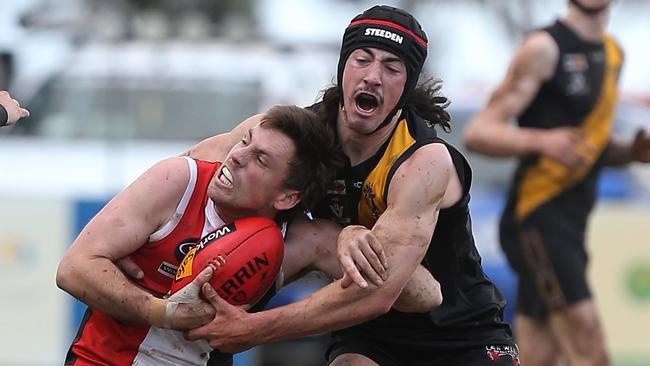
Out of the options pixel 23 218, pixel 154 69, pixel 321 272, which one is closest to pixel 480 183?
pixel 154 69

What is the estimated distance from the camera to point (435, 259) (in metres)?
5.17

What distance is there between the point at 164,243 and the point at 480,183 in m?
6.08

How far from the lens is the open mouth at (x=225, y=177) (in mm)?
4734

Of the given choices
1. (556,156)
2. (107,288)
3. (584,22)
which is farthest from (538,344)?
(107,288)

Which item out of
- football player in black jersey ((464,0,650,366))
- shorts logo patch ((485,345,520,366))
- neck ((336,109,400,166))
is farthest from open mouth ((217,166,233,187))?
football player in black jersey ((464,0,650,366))

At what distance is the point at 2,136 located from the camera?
10797 mm

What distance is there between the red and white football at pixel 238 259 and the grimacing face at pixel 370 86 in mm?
477

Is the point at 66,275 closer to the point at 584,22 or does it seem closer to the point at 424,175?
A: the point at 424,175

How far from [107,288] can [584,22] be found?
398 cm

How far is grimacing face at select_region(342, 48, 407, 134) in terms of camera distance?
4.85 m

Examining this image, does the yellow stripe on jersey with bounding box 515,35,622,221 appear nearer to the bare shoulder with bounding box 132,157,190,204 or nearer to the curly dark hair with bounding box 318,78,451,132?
the curly dark hair with bounding box 318,78,451,132

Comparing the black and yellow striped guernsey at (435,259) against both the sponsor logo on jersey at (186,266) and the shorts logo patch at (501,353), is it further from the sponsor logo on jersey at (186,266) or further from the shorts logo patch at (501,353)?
the sponsor logo on jersey at (186,266)

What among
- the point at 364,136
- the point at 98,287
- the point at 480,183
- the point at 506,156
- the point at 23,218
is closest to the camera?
the point at 98,287

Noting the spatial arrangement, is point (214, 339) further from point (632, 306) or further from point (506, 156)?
point (632, 306)
